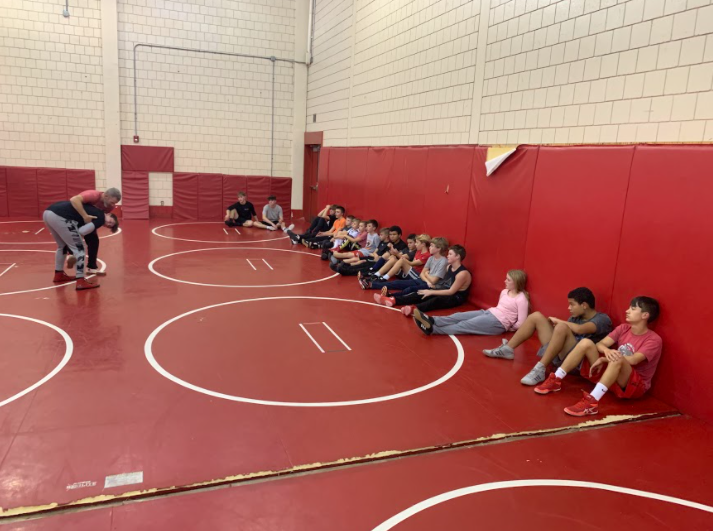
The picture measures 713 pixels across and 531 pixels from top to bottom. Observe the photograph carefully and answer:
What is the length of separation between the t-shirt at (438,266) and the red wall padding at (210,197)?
32.2 ft

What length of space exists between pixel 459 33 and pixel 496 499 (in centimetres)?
723

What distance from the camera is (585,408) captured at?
4441mm

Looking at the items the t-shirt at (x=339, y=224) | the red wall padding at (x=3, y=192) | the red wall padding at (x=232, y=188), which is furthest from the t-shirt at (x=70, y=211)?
the red wall padding at (x=3, y=192)

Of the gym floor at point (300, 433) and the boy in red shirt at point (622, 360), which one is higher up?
the boy in red shirt at point (622, 360)

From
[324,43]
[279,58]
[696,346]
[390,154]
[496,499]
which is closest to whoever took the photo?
[496,499]

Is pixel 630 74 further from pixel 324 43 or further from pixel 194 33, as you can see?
pixel 194 33

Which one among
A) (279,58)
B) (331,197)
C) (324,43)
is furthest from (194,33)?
(331,197)

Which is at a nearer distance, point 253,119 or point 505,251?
point 505,251

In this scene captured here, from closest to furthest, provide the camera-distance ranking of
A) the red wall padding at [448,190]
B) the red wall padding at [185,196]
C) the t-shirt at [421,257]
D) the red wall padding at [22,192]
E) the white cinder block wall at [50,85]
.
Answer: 1. the red wall padding at [448,190]
2. the t-shirt at [421,257]
3. the white cinder block wall at [50,85]
4. the red wall padding at [22,192]
5. the red wall padding at [185,196]

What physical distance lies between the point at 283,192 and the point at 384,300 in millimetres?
9905

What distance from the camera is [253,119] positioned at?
1586 cm

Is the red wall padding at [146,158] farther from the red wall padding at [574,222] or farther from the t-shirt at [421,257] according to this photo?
the red wall padding at [574,222]

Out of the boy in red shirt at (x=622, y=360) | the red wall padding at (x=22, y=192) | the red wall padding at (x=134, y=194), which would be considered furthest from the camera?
the red wall padding at (x=134, y=194)

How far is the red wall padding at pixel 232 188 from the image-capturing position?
52.1 feet
